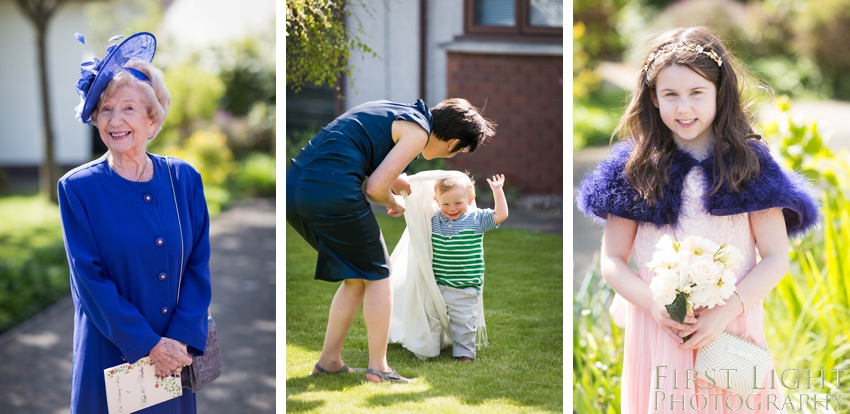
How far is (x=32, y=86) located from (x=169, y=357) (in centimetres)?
891

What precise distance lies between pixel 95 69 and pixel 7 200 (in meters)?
7.00

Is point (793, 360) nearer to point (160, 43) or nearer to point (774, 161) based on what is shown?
point (774, 161)

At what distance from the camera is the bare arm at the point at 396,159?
2.78 metres

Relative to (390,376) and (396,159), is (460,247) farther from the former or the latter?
(390,376)

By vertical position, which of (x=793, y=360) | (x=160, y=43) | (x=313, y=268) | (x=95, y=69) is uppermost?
(x=160, y=43)

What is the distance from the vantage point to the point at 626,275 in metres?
2.58

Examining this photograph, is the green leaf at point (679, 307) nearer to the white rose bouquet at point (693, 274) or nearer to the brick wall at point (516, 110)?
the white rose bouquet at point (693, 274)

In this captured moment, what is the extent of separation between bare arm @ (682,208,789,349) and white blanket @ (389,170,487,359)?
864mm

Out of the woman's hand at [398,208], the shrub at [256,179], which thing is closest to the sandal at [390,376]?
the woman's hand at [398,208]

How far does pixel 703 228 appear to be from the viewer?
2.55 m

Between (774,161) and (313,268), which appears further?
(313,268)

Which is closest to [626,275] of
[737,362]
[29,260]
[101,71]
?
[737,362]

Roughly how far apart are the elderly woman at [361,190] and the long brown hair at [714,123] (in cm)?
62

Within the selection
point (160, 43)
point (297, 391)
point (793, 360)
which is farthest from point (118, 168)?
point (160, 43)
